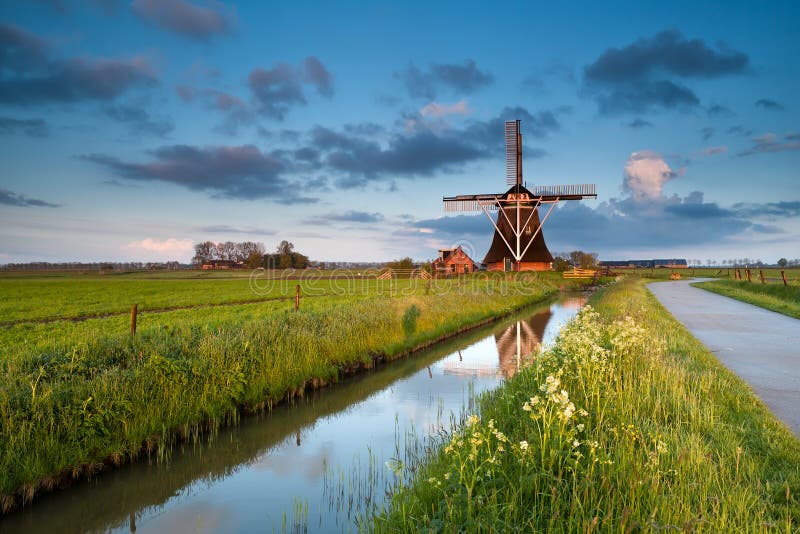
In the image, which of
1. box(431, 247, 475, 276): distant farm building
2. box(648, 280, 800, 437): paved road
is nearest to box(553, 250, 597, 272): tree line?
box(431, 247, 475, 276): distant farm building

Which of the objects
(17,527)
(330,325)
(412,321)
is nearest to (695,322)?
(412,321)

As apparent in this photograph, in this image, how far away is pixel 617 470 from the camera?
4285mm

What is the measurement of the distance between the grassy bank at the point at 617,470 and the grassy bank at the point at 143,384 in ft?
15.7

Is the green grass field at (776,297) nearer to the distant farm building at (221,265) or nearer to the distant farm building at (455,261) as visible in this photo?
the distant farm building at (455,261)

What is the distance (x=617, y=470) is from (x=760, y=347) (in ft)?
35.3

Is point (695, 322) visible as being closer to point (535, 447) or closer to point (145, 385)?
point (535, 447)

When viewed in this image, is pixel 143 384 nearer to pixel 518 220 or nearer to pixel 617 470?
pixel 617 470

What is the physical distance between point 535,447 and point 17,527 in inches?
248

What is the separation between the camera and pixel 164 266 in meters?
123

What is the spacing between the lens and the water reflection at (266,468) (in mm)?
6000

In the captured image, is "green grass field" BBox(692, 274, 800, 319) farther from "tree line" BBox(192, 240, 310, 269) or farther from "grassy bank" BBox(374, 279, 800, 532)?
"tree line" BBox(192, 240, 310, 269)

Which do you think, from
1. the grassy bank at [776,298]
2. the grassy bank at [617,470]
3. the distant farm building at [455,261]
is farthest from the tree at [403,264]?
the grassy bank at [617,470]

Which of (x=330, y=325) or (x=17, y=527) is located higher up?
(x=330, y=325)

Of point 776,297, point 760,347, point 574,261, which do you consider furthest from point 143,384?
point 574,261
